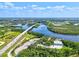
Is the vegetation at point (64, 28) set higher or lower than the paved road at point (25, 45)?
higher

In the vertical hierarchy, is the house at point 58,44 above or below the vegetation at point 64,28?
below

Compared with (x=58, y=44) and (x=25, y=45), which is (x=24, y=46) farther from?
(x=58, y=44)

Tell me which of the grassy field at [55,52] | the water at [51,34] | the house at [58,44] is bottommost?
the grassy field at [55,52]

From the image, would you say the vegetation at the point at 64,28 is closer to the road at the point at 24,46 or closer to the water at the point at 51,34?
the water at the point at 51,34

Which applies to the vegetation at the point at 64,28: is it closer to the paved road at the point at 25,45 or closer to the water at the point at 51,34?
the water at the point at 51,34

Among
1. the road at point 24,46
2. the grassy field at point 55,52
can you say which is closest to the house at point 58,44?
the grassy field at point 55,52

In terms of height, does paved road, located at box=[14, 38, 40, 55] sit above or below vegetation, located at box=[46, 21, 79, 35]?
below

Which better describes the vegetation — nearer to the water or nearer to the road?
the water

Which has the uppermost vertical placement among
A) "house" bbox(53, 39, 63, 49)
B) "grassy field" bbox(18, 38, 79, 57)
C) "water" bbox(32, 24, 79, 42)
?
"water" bbox(32, 24, 79, 42)

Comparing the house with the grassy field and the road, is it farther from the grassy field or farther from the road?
the road

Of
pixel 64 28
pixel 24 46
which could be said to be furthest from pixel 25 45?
pixel 64 28

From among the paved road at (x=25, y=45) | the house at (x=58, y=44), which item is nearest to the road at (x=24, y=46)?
the paved road at (x=25, y=45)

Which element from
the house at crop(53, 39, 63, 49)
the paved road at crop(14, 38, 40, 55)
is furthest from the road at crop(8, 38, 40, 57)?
the house at crop(53, 39, 63, 49)
